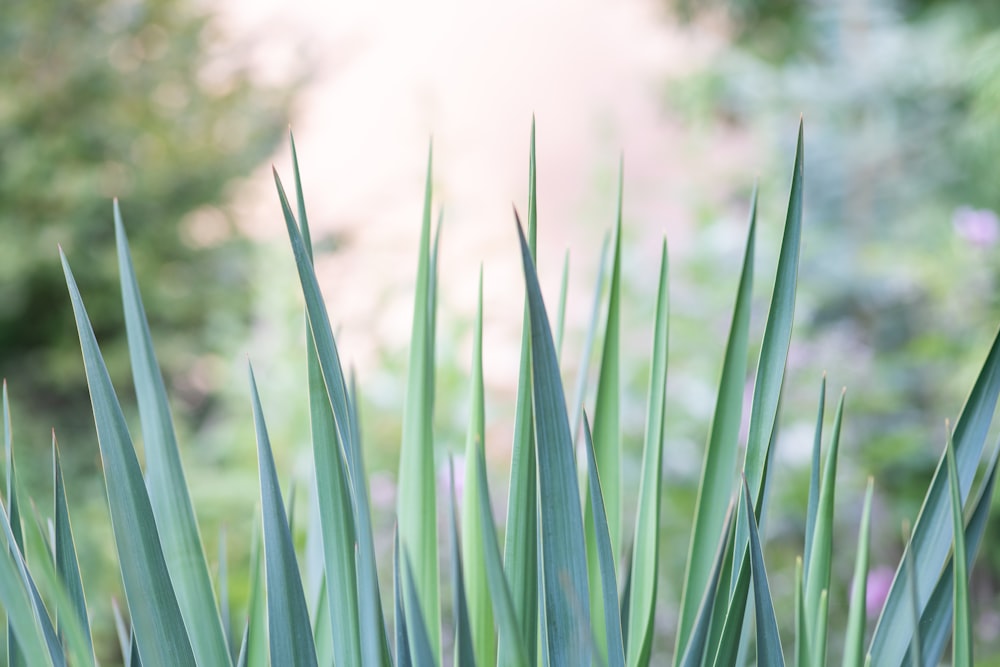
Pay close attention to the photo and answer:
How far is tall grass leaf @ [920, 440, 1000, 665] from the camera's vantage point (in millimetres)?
264

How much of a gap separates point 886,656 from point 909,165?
228 centimetres

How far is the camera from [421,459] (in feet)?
1.06

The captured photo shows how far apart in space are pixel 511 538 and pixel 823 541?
0.11 meters

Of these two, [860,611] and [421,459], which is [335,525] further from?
[860,611]

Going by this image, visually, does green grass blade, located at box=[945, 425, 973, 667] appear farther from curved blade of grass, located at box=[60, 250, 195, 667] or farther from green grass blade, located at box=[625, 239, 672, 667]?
curved blade of grass, located at box=[60, 250, 195, 667]

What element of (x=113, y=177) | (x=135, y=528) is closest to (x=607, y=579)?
(x=135, y=528)

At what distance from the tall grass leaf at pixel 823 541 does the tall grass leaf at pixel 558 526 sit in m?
0.09

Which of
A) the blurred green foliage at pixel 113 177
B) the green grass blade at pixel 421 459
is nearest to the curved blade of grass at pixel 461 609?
the green grass blade at pixel 421 459

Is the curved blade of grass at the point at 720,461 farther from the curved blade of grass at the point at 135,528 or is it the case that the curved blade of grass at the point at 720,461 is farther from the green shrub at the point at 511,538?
the curved blade of grass at the point at 135,528

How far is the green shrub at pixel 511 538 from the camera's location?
22 cm

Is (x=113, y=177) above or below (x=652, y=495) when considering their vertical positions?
above

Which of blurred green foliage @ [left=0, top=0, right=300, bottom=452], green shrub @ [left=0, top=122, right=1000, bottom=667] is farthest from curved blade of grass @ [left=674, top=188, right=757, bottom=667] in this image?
blurred green foliage @ [left=0, top=0, right=300, bottom=452]

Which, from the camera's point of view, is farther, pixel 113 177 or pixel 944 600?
pixel 113 177

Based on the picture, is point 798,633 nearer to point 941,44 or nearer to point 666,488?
point 666,488
